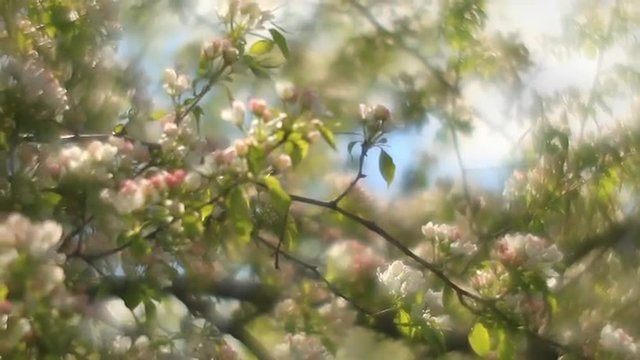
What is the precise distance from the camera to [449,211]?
5.11 ft

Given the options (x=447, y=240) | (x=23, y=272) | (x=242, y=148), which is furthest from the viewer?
(x=447, y=240)

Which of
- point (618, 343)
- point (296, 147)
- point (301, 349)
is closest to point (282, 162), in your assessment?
point (296, 147)

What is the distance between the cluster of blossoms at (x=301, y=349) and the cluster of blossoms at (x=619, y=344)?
387 millimetres

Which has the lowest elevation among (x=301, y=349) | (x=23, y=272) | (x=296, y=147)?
(x=23, y=272)

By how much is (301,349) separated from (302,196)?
0.79 feet

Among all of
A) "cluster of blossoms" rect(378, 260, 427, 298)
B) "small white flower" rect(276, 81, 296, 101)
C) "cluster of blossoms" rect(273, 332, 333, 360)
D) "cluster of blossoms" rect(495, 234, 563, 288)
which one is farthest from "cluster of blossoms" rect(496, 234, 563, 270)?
"small white flower" rect(276, 81, 296, 101)

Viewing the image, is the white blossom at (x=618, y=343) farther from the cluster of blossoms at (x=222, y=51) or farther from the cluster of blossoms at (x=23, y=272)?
the cluster of blossoms at (x=23, y=272)

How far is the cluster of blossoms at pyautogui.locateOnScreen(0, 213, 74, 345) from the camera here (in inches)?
33.0

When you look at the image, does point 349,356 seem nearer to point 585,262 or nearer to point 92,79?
point 585,262

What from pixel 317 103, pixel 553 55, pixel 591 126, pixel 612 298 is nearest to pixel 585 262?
pixel 612 298

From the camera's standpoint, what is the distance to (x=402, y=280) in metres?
1.18

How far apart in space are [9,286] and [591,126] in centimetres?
102

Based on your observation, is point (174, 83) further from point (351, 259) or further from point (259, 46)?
point (351, 259)

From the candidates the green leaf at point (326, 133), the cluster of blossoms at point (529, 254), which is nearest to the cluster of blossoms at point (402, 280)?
the cluster of blossoms at point (529, 254)
